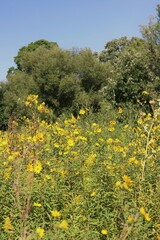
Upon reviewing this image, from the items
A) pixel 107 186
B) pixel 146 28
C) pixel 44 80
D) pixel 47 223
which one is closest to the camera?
pixel 47 223

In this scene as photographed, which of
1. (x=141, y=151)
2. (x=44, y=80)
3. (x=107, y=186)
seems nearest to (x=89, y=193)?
(x=107, y=186)

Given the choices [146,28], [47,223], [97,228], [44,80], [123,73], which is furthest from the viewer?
[44,80]

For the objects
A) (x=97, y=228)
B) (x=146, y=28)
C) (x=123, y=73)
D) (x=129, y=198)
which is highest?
(x=146, y=28)

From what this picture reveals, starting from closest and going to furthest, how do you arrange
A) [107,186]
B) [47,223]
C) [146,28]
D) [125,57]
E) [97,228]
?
[47,223] < [97,228] < [107,186] < [125,57] < [146,28]

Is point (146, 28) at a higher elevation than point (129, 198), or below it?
higher

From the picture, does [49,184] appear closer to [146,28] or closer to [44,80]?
[146,28]

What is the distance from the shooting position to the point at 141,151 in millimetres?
3557

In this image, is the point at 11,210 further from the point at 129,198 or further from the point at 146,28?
the point at 146,28

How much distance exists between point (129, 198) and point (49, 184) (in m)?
0.65

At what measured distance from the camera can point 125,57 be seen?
16.0 metres

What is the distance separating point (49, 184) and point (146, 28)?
17.4 metres

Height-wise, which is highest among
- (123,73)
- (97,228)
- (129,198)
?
(123,73)

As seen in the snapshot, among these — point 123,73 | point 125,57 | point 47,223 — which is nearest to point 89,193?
point 47,223

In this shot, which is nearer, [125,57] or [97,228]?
[97,228]
